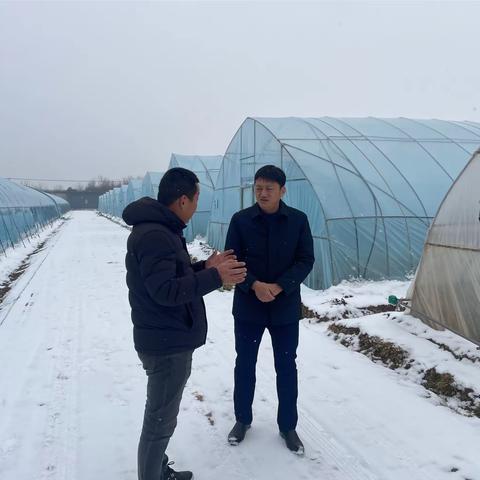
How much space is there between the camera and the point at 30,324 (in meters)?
7.00

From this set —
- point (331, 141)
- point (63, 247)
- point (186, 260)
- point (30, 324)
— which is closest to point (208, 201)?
point (63, 247)

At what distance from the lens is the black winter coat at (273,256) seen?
328cm

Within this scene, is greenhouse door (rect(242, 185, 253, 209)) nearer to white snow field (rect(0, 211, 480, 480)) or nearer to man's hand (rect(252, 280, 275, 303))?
white snow field (rect(0, 211, 480, 480))

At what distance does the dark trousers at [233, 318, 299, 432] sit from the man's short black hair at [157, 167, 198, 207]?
1.31 m

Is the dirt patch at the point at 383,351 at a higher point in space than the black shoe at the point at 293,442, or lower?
lower

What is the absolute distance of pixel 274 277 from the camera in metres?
3.30

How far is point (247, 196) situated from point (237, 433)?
972cm

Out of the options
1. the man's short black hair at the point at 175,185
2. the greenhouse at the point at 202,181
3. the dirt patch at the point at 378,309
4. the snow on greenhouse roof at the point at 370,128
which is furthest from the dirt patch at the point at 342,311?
the greenhouse at the point at 202,181

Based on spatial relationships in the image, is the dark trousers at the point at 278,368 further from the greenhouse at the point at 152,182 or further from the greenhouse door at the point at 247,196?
the greenhouse at the point at 152,182

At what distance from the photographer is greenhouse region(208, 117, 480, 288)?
9.12 m

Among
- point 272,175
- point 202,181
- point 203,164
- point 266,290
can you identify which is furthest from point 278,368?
point 203,164

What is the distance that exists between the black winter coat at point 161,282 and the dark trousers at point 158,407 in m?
0.08

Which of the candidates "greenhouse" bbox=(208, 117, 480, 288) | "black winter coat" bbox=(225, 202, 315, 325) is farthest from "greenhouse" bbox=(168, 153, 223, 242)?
"black winter coat" bbox=(225, 202, 315, 325)

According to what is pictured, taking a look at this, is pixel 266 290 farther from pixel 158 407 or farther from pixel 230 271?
pixel 158 407
